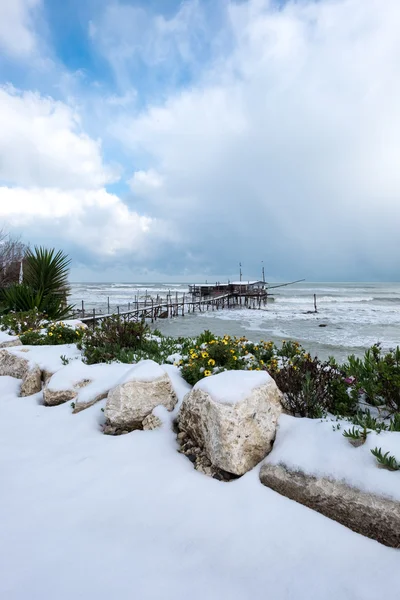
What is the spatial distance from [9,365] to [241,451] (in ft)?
15.4

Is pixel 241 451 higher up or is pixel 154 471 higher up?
pixel 241 451

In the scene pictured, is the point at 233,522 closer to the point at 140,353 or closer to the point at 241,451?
the point at 241,451

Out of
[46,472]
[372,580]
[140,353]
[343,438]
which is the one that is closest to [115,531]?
Result: [46,472]

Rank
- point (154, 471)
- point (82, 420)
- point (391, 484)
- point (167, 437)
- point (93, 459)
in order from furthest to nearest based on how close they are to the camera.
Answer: point (82, 420)
point (167, 437)
point (93, 459)
point (154, 471)
point (391, 484)

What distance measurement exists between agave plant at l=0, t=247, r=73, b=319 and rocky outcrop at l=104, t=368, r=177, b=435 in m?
7.42

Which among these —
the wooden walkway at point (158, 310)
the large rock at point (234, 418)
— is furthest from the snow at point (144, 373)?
the wooden walkway at point (158, 310)

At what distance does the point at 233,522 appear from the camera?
2.14 meters

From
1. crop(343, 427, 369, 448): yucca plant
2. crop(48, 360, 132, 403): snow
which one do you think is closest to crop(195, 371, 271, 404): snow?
crop(343, 427, 369, 448): yucca plant

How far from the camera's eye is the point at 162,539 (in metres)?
2.01

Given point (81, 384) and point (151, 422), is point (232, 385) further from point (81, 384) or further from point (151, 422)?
point (81, 384)

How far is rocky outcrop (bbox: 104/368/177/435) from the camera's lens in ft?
11.0

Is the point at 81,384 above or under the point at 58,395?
above

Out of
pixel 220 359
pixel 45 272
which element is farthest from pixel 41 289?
pixel 220 359

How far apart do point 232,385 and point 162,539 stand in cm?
132
